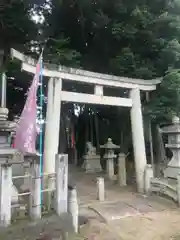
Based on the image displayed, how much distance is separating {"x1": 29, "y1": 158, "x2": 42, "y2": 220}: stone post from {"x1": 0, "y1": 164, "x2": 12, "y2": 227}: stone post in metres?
0.46

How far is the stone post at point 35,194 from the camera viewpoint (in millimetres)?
4699

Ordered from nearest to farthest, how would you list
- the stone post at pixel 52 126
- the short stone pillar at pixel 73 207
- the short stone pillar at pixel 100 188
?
1. the short stone pillar at pixel 73 207
2. the stone post at pixel 52 126
3. the short stone pillar at pixel 100 188

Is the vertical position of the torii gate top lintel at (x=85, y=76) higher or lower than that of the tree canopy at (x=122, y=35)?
lower

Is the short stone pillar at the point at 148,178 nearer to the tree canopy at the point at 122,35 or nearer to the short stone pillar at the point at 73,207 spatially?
the tree canopy at the point at 122,35

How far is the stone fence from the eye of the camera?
172 inches

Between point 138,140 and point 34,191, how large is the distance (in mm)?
5091

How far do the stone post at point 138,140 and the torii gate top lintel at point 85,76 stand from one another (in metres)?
0.41

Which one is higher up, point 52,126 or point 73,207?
point 52,126

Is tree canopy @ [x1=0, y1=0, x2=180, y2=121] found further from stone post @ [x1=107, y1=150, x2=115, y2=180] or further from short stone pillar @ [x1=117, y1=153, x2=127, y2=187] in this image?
stone post @ [x1=107, y1=150, x2=115, y2=180]

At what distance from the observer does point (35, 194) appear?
4.73 m

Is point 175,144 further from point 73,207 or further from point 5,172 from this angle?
point 5,172

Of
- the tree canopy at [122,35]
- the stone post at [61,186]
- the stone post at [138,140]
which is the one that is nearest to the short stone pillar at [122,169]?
the stone post at [138,140]

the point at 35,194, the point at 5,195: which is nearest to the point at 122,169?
the point at 35,194

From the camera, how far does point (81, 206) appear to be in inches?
279
